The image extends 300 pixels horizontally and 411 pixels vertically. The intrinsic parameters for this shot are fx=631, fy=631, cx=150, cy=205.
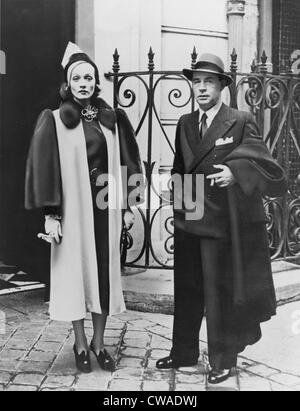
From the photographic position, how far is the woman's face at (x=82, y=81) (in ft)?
12.2

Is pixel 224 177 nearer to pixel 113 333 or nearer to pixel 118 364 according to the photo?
pixel 118 364

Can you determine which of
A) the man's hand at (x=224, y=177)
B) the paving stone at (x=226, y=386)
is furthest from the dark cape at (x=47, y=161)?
the paving stone at (x=226, y=386)

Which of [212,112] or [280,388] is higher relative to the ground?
[212,112]

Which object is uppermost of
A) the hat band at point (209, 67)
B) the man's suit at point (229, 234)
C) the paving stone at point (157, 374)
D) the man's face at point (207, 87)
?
the hat band at point (209, 67)

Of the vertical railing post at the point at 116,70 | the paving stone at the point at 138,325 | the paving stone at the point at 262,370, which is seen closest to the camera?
the paving stone at the point at 262,370

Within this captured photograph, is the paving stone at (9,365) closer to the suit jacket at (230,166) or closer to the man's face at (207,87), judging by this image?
the suit jacket at (230,166)

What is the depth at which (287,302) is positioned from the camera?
5.09 metres

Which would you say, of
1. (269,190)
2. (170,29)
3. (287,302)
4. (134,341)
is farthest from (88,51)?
(287,302)

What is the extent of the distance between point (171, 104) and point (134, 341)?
1.83 m

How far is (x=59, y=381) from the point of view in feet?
12.2

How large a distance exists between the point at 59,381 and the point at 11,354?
58 centimetres

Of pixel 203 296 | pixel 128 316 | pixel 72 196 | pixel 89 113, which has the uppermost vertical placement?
pixel 89 113

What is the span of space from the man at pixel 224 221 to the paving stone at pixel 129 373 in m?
0.45

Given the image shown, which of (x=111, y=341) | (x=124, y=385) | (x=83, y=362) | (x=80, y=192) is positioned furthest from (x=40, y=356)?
(x=80, y=192)
